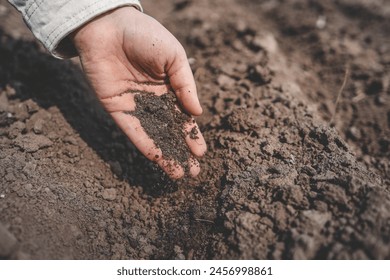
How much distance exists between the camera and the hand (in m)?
1.86

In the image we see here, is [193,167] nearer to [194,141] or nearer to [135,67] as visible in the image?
[194,141]

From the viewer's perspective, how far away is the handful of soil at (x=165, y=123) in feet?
6.19

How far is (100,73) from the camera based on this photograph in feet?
6.37

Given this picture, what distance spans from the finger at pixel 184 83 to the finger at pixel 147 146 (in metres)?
0.30

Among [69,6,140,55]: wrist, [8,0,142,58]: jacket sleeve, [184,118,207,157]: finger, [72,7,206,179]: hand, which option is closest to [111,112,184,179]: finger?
[72,7,206,179]: hand

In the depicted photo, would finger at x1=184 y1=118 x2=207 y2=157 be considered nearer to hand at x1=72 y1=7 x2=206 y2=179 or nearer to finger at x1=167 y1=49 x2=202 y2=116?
hand at x1=72 y1=7 x2=206 y2=179

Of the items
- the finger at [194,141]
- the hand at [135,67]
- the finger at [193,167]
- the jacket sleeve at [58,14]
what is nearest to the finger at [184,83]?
the hand at [135,67]

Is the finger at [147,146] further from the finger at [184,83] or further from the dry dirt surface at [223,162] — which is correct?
the finger at [184,83]

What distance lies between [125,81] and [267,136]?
0.94m

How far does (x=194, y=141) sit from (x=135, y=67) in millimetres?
593

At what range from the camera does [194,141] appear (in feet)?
6.24

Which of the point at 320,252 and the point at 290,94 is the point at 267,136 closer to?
the point at 290,94

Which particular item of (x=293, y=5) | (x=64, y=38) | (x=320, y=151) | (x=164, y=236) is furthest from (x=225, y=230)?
(x=293, y=5)

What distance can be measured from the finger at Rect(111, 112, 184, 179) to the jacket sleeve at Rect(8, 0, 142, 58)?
2.01ft
